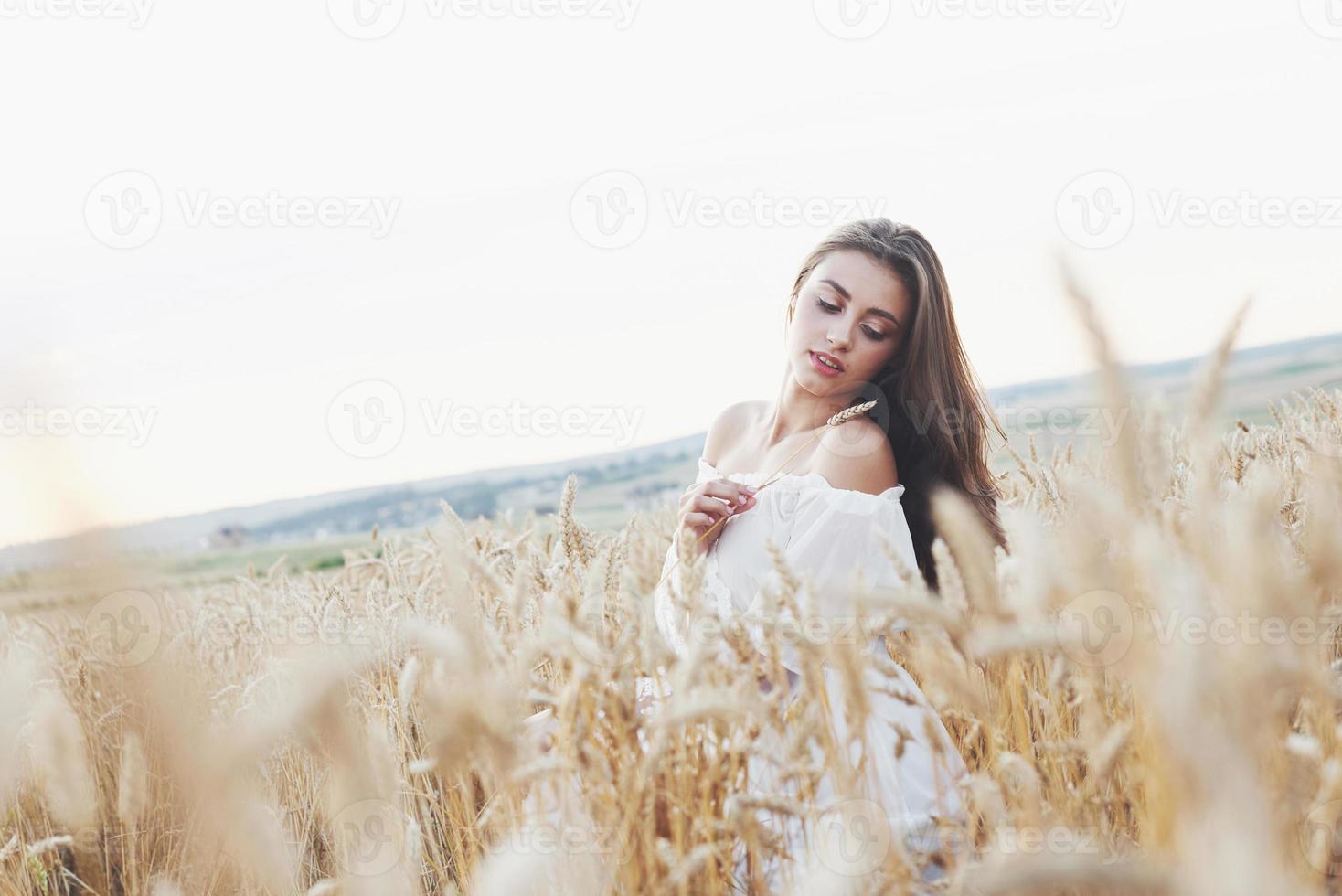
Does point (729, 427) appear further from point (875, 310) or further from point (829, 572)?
point (829, 572)

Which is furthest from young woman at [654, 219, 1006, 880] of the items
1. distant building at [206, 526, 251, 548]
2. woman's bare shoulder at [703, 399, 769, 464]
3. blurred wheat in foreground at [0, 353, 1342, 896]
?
distant building at [206, 526, 251, 548]

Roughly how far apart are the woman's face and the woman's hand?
48 centimetres

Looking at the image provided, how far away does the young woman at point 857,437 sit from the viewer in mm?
2367

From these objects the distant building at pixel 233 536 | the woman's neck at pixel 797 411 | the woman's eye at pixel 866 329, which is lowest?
the woman's neck at pixel 797 411

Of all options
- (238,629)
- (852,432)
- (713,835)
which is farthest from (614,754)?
(238,629)

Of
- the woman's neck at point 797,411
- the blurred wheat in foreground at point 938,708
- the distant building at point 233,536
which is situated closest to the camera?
the blurred wheat in foreground at point 938,708

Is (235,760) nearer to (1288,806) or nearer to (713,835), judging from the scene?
(713,835)

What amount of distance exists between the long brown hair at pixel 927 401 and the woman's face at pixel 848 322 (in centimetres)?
5

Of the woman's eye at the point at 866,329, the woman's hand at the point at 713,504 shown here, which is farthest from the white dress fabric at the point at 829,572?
the woman's eye at the point at 866,329

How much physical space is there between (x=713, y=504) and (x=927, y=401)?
2.74 feet

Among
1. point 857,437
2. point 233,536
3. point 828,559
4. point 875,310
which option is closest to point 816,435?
point 857,437

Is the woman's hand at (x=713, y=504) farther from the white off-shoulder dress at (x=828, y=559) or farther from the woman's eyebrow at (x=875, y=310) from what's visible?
the woman's eyebrow at (x=875, y=310)

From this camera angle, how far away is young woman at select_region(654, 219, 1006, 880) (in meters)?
2.37

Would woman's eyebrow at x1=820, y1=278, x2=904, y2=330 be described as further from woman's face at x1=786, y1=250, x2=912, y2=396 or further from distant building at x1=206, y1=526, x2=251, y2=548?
distant building at x1=206, y1=526, x2=251, y2=548
